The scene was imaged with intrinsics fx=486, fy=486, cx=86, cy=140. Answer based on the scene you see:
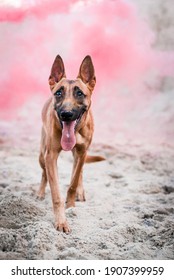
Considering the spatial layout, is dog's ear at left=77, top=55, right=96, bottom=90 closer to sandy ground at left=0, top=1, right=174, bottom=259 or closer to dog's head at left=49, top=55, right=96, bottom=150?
dog's head at left=49, top=55, right=96, bottom=150

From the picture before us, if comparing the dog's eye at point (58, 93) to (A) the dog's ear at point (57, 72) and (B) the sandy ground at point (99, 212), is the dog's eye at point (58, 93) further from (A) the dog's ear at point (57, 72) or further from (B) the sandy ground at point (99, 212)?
(B) the sandy ground at point (99, 212)

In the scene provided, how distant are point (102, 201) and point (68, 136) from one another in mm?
1036

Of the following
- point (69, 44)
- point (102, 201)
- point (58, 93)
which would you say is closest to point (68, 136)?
point (58, 93)

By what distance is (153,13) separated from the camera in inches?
249

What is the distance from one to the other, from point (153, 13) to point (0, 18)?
2.00m

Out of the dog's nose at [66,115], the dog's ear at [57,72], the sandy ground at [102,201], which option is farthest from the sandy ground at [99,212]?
the dog's ear at [57,72]

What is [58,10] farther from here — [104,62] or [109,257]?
[109,257]

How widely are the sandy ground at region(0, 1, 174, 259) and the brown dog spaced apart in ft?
0.69

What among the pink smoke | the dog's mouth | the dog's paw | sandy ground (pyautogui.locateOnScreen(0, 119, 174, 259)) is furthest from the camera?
the pink smoke

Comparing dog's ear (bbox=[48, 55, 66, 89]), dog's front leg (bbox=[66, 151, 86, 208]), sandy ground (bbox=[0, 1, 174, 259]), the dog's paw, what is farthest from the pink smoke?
the dog's paw

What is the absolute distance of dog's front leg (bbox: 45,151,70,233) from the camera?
12.6ft

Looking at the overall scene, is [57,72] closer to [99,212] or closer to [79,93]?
[79,93]
